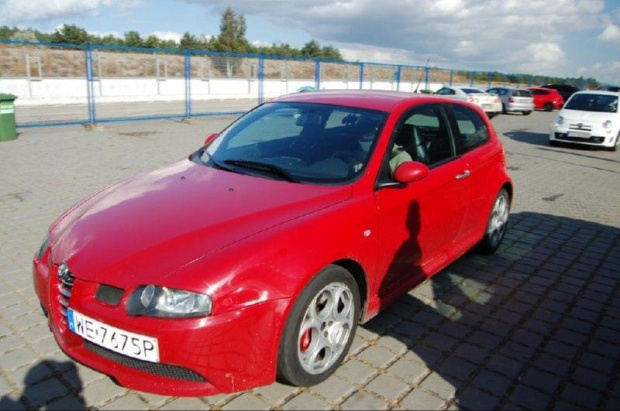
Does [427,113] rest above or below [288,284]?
above

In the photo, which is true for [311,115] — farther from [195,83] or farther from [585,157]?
[195,83]

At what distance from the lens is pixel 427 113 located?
4.31m

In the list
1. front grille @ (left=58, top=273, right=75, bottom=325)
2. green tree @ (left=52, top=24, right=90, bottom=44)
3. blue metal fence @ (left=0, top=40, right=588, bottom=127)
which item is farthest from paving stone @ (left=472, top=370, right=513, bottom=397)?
green tree @ (left=52, top=24, right=90, bottom=44)

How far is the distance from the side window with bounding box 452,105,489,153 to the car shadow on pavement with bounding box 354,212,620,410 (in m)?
1.24

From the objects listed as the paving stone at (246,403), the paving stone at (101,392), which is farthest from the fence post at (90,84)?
the paving stone at (246,403)

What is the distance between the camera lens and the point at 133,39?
185 ft

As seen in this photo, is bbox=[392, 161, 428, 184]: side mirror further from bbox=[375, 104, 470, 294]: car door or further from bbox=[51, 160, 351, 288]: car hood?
bbox=[51, 160, 351, 288]: car hood

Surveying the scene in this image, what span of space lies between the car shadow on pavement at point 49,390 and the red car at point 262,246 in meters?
0.28

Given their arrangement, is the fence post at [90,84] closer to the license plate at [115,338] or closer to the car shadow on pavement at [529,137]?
the license plate at [115,338]

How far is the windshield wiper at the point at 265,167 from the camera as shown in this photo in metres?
3.48

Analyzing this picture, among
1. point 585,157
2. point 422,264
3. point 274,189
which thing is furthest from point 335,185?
point 585,157

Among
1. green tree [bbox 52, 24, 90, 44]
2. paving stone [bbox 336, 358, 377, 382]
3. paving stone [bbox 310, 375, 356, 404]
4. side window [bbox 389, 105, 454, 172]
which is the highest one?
green tree [bbox 52, 24, 90, 44]

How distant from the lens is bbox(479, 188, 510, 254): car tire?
532cm

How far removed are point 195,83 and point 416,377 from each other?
97.0 ft
